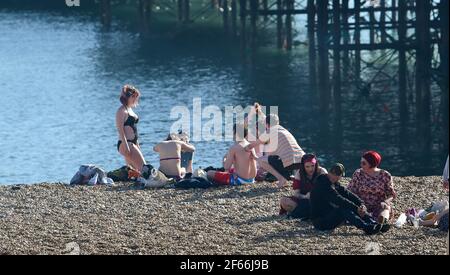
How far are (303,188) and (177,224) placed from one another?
161cm

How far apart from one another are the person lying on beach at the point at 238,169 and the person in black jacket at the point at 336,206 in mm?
3107

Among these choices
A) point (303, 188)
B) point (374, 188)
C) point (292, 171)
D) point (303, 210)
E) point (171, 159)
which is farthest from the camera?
point (171, 159)

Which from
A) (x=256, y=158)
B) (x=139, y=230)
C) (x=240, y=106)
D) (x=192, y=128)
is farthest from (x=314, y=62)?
(x=139, y=230)

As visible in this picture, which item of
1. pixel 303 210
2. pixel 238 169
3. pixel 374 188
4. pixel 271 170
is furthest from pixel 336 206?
pixel 238 169

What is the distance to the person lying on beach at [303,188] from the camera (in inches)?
733

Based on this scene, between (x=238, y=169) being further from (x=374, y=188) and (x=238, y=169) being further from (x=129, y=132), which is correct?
(x=374, y=188)

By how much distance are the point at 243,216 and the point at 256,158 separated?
2.13 metres

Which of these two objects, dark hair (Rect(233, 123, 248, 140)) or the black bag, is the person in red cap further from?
dark hair (Rect(233, 123, 248, 140))

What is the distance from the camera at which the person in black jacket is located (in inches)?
699

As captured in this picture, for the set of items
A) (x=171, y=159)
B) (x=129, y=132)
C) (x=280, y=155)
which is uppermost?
(x=129, y=132)

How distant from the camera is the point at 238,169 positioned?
832 inches

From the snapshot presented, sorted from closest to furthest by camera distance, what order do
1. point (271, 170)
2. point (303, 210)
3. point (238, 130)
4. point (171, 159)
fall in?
point (303, 210) < point (271, 170) < point (238, 130) < point (171, 159)

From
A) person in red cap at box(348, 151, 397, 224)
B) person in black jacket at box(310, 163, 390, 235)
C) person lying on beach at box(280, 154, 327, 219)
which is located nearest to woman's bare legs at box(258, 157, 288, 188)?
person lying on beach at box(280, 154, 327, 219)

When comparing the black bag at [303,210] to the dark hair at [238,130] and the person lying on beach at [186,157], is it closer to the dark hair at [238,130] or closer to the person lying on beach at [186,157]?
the dark hair at [238,130]
